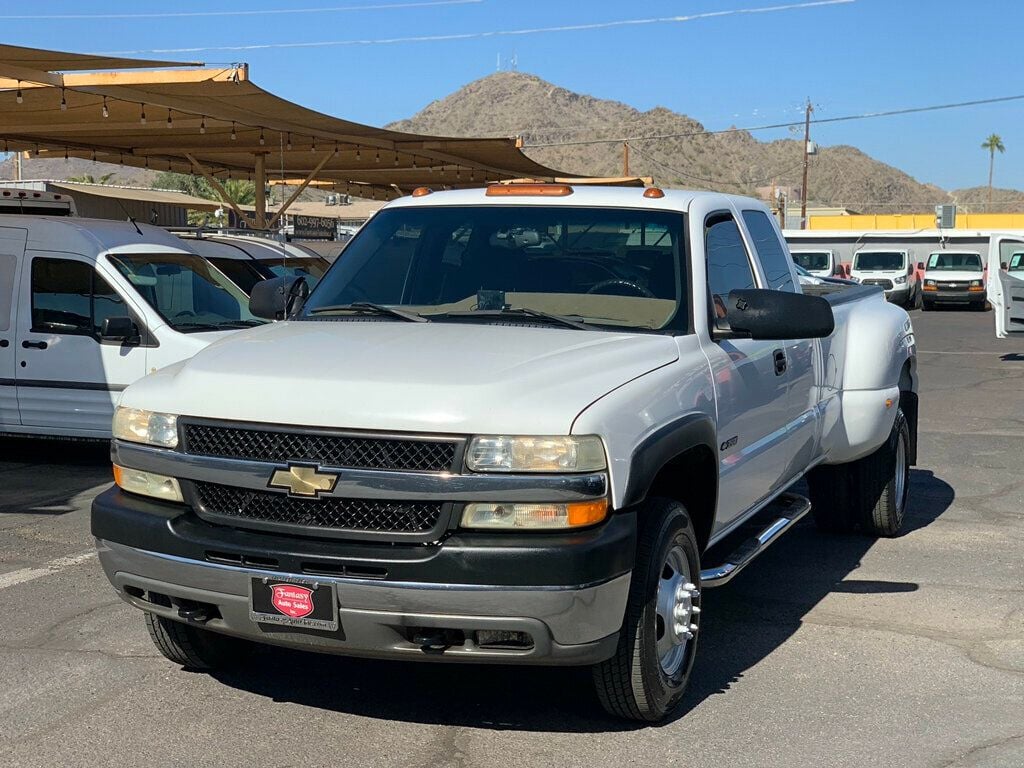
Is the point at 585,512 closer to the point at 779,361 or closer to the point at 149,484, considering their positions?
the point at 149,484

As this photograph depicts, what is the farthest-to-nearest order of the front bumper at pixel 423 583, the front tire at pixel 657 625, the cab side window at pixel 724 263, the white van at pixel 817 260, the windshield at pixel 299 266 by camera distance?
the white van at pixel 817 260 → the windshield at pixel 299 266 → the cab side window at pixel 724 263 → the front tire at pixel 657 625 → the front bumper at pixel 423 583

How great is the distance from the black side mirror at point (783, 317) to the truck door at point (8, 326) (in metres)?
6.82

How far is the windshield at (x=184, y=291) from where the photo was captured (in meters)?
10.1

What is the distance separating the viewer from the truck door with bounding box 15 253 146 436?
9.78 m

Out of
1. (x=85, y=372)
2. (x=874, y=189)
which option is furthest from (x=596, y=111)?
(x=85, y=372)

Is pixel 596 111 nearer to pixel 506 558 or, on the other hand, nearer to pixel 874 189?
pixel 874 189

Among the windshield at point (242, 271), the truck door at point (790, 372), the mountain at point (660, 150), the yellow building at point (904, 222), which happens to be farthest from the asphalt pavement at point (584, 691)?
the mountain at point (660, 150)

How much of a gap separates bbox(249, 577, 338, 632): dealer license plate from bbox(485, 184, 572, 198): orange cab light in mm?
2319

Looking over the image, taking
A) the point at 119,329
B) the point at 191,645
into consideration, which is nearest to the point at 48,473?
the point at 119,329

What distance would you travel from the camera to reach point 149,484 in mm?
4391

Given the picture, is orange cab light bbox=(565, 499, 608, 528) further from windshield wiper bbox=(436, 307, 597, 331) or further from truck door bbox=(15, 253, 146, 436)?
truck door bbox=(15, 253, 146, 436)

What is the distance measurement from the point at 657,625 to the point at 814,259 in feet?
108

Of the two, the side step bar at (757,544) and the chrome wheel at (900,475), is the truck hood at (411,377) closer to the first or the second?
the side step bar at (757,544)

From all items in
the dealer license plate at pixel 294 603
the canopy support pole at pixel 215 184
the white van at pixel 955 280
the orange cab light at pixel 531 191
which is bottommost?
the white van at pixel 955 280
